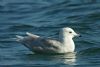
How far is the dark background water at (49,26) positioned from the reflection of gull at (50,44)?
201 millimetres

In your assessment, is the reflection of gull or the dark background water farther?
the reflection of gull

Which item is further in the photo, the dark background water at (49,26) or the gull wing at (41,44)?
the gull wing at (41,44)

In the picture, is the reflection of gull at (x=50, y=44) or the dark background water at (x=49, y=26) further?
the reflection of gull at (x=50, y=44)

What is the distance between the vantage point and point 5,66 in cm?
1914

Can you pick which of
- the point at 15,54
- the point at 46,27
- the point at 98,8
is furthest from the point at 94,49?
the point at 98,8

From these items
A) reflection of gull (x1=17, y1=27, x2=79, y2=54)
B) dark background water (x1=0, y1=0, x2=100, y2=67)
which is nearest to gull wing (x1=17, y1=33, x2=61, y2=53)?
reflection of gull (x1=17, y1=27, x2=79, y2=54)

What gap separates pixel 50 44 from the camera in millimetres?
20375

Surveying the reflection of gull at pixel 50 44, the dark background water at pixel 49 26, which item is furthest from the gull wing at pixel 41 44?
the dark background water at pixel 49 26

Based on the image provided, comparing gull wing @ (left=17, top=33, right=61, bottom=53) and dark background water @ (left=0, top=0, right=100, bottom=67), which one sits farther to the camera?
gull wing @ (left=17, top=33, right=61, bottom=53)

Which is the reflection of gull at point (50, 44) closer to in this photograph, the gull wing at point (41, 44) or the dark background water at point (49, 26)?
the gull wing at point (41, 44)

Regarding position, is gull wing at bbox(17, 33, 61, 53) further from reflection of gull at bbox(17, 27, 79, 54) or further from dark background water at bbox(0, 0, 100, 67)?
dark background water at bbox(0, 0, 100, 67)

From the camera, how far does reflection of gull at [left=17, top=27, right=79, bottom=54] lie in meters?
20.4

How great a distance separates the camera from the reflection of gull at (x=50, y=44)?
20422 millimetres

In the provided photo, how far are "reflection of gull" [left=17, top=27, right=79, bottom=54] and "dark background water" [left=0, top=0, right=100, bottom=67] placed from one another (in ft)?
0.66
